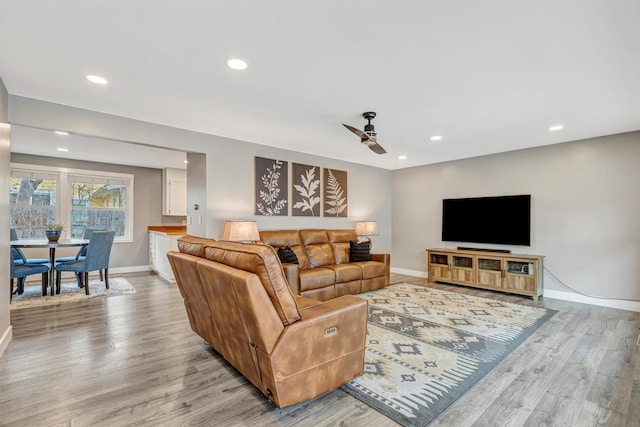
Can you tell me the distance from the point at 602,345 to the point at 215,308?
11.7 ft

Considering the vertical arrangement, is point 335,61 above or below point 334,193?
above

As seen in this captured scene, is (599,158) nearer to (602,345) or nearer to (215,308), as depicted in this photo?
(602,345)

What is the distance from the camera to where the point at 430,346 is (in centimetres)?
291

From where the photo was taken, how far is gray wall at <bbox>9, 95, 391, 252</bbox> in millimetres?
3268

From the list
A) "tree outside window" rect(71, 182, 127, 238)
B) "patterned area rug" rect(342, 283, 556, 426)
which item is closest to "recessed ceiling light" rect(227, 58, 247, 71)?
"patterned area rug" rect(342, 283, 556, 426)

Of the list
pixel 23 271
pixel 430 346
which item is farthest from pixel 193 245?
pixel 23 271

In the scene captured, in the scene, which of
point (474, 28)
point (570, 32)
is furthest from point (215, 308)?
point (570, 32)

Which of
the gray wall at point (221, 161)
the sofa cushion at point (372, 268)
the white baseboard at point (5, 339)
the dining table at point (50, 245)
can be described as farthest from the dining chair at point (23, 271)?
the sofa cushion at point (372, 268)

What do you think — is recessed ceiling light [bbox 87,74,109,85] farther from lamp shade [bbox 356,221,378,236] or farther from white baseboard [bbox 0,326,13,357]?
lamp shade [bbox 356,221,378,236]

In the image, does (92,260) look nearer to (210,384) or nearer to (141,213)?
(141,213)

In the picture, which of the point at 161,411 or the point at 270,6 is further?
the point at 161,411

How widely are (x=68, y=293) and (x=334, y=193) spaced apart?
4654 mm

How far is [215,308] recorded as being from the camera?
2.24 meters

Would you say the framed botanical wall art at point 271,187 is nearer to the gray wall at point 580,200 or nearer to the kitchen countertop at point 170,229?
the kitchen countertop at point 170,229
